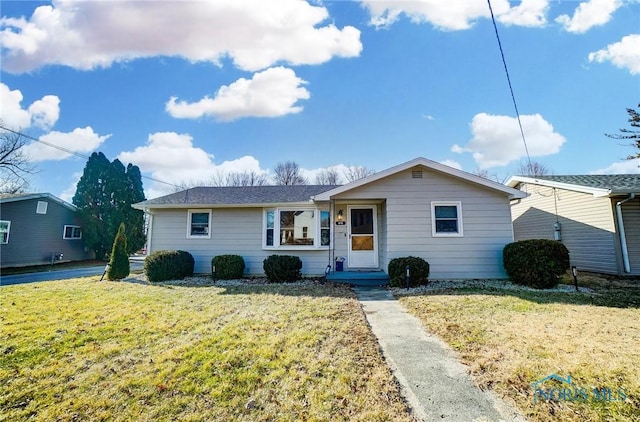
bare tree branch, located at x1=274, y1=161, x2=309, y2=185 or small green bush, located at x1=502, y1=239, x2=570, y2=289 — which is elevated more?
bare tree branch, located at x1=274, y1=161, x2=309, y2=185

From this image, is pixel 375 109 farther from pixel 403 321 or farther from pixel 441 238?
pixel 403 321

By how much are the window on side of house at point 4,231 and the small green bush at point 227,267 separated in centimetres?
1395

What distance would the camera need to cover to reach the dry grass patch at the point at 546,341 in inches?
101

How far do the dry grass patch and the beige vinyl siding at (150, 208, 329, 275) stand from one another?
15.4 ft

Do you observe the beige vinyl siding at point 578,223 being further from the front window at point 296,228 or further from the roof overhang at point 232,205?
the roof overhang at point 232,205

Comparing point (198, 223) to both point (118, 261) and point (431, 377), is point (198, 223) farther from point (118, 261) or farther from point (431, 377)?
point (431, 377)

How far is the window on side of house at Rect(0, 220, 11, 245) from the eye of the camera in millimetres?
14977

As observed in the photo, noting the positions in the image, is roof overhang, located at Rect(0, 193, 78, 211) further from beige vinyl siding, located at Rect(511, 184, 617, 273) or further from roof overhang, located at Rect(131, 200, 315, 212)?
beige vinyl siding, located at Rect(511, 184, 617, 273)

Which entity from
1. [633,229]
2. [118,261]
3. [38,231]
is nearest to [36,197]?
[38,231]

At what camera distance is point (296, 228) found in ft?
34.6

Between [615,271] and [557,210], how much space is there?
3035 millimetres

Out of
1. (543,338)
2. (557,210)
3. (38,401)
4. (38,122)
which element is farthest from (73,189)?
(557,210)

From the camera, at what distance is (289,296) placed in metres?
7.08

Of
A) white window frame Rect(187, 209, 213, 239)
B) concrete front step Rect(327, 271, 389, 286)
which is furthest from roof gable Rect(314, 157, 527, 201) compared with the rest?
white window frame Rect(187, 209, 213, 239)
